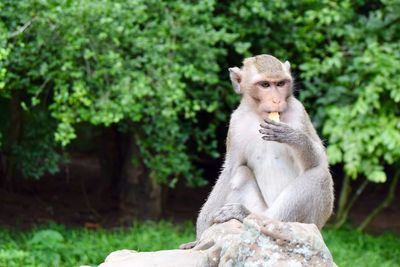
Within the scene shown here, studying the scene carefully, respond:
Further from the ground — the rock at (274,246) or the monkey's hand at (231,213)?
the rock at (274,246)

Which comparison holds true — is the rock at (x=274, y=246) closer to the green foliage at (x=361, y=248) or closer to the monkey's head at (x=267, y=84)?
the monkey's head at (x=267, y=84)

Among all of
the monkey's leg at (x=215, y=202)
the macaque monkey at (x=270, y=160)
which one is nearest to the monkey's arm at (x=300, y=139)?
the macaque monkey at (x=270, y=160)

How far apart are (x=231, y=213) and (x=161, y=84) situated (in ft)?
11.1

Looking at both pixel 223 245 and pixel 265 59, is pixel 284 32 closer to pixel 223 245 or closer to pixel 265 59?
pixel 265 59

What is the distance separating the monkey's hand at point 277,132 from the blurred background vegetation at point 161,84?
282 centimetres

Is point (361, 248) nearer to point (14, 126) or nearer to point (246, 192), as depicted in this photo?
point (246, 192)

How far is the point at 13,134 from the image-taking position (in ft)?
34.7

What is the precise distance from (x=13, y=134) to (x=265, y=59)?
557cm

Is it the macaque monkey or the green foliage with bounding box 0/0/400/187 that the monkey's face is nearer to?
the macaque monkey

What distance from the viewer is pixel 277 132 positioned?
5.29 m

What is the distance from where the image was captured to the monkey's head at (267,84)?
5520 mm

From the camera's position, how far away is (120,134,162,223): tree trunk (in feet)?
35.2

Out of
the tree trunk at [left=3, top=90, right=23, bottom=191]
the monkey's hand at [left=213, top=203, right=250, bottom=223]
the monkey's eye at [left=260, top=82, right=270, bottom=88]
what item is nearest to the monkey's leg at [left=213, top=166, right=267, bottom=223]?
the monkey's hand at [left=213, top=203, right=250, bottom=223]

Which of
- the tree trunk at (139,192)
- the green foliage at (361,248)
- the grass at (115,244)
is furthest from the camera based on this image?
the tree trunk at (139,192)
